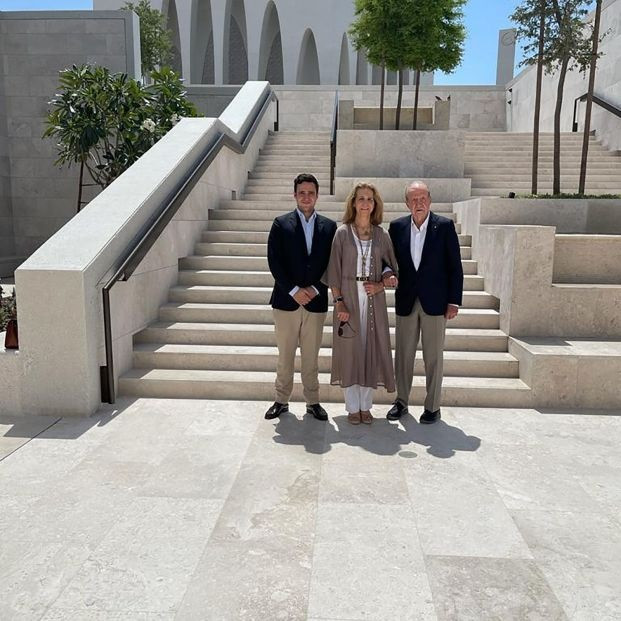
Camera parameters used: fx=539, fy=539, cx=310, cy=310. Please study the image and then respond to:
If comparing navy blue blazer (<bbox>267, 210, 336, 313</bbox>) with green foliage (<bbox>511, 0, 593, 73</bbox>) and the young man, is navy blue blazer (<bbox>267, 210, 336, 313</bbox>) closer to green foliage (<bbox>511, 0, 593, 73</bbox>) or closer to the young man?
the young man

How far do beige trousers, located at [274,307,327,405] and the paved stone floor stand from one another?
28 cm

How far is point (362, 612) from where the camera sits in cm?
216

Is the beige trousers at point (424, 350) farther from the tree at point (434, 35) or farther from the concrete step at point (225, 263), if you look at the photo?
the tree at point (434, 35)

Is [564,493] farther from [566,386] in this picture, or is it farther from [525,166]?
[525,166]

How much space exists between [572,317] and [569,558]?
3.07 m

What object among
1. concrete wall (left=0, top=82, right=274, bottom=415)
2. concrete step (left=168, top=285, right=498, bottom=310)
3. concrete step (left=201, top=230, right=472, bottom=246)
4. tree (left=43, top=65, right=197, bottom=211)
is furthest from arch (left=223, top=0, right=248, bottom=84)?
concrete step (left=168, top=285, right=498, bottom=310)

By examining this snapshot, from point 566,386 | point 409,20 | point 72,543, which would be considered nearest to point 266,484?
point 72,543

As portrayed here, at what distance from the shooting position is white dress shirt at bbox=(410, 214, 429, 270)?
414 cm


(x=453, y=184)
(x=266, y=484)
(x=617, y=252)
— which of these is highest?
(x=453, y=184)

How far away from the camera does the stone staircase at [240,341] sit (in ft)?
15.4

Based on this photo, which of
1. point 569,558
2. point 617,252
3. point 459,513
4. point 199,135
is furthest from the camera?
point 199,135

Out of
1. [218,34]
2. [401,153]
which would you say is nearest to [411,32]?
[401,153]

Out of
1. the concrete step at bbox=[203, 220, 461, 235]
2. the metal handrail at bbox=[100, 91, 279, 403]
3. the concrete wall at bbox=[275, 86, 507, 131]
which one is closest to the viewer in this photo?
the metal handrail at bbox=[100, 91, 279, 403]

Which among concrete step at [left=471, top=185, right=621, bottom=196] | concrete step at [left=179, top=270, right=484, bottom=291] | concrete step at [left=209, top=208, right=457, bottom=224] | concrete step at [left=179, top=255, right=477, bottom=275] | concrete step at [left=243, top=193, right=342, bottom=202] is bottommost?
concrete step at [left=179, top=270, right=484, bottom=291]
